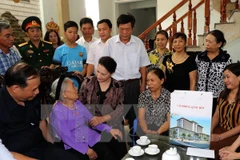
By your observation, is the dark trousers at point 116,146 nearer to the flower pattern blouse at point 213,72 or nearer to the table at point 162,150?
the table at point 162,150

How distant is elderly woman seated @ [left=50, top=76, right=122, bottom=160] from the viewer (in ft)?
5.30

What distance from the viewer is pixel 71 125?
166 centimetres

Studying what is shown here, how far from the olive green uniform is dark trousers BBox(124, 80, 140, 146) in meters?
0.87

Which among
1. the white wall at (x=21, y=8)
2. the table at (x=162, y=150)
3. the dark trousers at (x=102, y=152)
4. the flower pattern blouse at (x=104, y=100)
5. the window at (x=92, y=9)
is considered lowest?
the dark trousers at (x=102, y=152)

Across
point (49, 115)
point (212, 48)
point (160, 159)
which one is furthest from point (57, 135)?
point (212, 48)

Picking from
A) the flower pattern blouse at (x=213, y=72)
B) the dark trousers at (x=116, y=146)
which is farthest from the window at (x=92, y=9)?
the dark trousers at (x=116, y=146)

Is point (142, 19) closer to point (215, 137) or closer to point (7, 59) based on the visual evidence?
point (7, 59)

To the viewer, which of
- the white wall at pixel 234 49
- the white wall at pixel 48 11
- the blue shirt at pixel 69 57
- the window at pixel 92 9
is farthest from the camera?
the window at pixel 92 9

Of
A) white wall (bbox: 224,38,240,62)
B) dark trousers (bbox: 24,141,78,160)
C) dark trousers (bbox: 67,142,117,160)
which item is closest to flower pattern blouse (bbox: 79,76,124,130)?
dark trousers (bbox: 67,142,117,160)

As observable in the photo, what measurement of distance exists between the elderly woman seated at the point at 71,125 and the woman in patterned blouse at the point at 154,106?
414 millimetres

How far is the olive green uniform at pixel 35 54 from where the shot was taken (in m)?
2.23

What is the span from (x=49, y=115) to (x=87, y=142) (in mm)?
348

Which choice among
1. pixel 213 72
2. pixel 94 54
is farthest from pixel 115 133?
pixel 213 72

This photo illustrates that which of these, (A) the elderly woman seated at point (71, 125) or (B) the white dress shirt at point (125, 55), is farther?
(B) the white dress shirt at point (125, 55)
